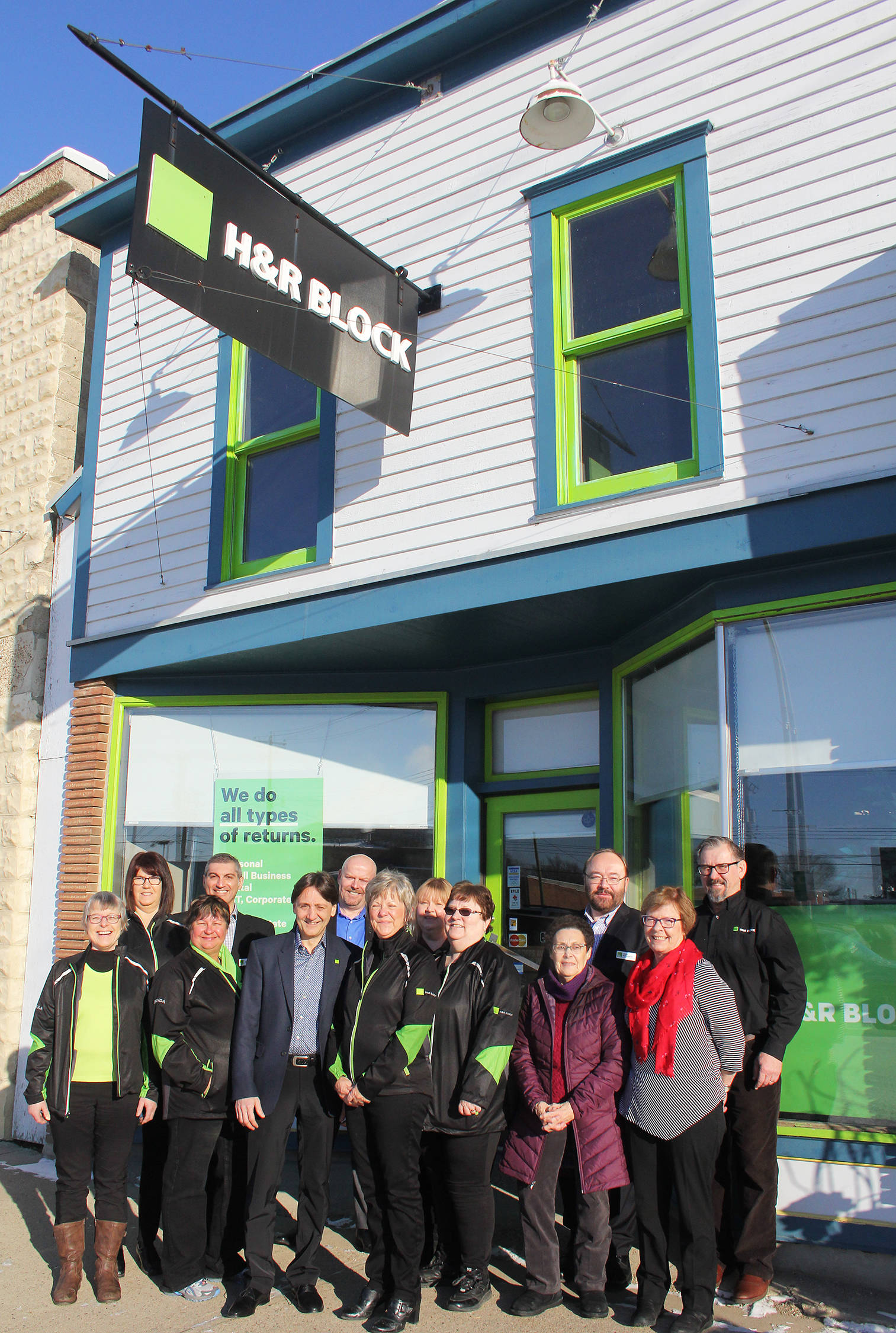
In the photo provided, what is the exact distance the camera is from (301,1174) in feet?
14.9

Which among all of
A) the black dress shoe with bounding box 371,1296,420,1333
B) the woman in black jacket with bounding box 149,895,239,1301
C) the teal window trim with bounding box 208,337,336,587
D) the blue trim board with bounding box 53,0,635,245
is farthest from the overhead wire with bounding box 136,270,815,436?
the black dress shoe with bounding box 371,1296,420,1333

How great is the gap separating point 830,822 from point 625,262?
3362mm

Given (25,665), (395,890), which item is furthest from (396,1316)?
(25,665)

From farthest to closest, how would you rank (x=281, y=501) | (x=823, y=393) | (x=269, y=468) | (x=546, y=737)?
(x=269, y=468)
(x=281, y=501)
(x=546, y=737)
(x=823, y=393)

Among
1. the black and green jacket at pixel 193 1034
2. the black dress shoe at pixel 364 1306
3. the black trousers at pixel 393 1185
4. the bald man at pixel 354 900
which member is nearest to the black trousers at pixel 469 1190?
the black trousers at pixel 393 1185

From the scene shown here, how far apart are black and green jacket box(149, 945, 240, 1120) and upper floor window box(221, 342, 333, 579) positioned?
126 inches

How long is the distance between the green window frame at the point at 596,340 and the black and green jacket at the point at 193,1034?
3.17 m

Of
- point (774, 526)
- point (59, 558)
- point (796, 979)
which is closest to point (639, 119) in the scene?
point (774, 526)

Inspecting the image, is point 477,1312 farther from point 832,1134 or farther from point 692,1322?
point 832,1134

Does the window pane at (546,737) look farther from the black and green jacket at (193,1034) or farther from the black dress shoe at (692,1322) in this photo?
the black dress shoe at (692,1322)

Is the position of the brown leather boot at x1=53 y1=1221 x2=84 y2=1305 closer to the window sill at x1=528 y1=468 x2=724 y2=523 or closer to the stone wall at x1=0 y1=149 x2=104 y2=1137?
the stone wall at x1=0 y1=149 x2=104 y2=1137

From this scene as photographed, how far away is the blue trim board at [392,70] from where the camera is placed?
6566 mm

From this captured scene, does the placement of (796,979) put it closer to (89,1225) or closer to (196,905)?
(196,905)

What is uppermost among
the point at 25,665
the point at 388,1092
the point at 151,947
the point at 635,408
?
the point at 635,408
